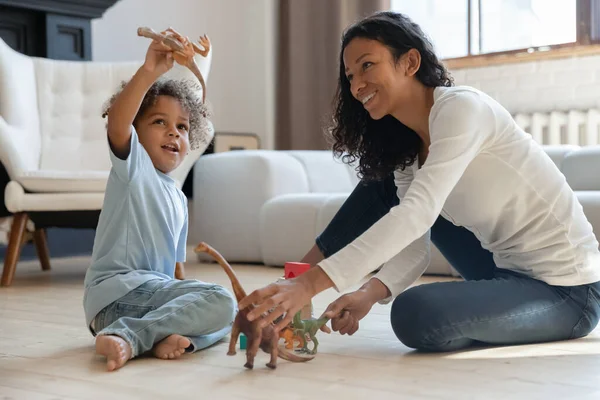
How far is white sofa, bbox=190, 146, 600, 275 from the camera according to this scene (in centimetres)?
317

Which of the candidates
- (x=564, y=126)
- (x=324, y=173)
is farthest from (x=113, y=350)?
(x=564, y=126)

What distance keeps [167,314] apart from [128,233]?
19 cm

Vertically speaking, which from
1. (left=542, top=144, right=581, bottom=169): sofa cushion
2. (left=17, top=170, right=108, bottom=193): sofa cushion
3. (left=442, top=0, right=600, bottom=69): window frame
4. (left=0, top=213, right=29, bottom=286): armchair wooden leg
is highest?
(left=442, top=0, right=600, bottom=69): window frame

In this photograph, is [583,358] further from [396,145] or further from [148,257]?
[148,257]

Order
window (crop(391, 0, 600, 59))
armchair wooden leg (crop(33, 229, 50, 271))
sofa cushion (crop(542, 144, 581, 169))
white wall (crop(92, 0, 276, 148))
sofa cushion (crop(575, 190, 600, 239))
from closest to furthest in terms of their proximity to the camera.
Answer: sofa cushion (crop(575, 190, 600, 239)) < sofa cushion (crop(542, 144, 581, 169)) < armchair wooden leg (crop(33, 229, 50, 271)) < window (crop(391, 0, 600, 59)) < white wall (crop(92, 0, 276, 148))

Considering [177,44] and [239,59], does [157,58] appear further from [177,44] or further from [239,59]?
[239,59]

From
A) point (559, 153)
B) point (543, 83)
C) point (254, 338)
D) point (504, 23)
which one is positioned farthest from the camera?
point (504, 23)

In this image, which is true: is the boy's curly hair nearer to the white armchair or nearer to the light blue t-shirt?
the light blue t-shirt

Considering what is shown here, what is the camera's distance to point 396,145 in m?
1.62

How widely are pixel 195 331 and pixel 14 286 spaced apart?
143cm

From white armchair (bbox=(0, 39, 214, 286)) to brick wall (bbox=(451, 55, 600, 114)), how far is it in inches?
60.0

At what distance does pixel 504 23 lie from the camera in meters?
4.10

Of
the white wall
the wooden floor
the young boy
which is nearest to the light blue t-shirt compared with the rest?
the young boy

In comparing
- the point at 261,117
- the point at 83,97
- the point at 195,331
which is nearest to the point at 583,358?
the point at 195,331
